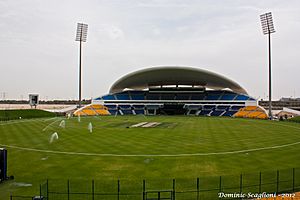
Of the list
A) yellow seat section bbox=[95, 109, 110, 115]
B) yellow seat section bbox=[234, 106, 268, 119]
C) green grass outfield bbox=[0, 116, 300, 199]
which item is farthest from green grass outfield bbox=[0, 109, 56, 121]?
yellow seat section bbox=[234, 106, 268, 119]

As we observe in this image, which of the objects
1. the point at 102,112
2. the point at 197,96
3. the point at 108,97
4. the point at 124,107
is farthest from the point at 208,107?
the point at 108,97

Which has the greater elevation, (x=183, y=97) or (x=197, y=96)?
(x=197, y=96)

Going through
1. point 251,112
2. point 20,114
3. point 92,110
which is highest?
point 92,110

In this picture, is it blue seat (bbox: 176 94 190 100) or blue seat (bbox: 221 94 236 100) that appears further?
blue seat (bbox: 176 94 190 100)

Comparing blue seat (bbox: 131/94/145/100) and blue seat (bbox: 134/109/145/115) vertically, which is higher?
blue seat (bbox: 131/94/145/100)

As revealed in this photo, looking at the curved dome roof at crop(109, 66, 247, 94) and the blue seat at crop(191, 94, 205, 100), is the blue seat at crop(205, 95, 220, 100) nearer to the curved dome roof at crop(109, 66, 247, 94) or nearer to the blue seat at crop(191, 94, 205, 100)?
the blue seat at crop(191, 94, 205, 100)

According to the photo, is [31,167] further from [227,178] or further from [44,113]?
[44,113]

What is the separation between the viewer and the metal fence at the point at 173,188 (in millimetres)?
17391

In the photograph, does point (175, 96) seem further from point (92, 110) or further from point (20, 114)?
point (20, 114)

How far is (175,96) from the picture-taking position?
13062cm

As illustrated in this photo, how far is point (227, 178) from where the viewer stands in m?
21.0

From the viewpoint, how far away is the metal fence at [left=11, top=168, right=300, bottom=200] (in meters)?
17.4

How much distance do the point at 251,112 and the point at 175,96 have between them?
36.0 m

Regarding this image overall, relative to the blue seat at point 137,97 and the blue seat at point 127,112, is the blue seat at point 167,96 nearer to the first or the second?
the blue seat at point 137,97
